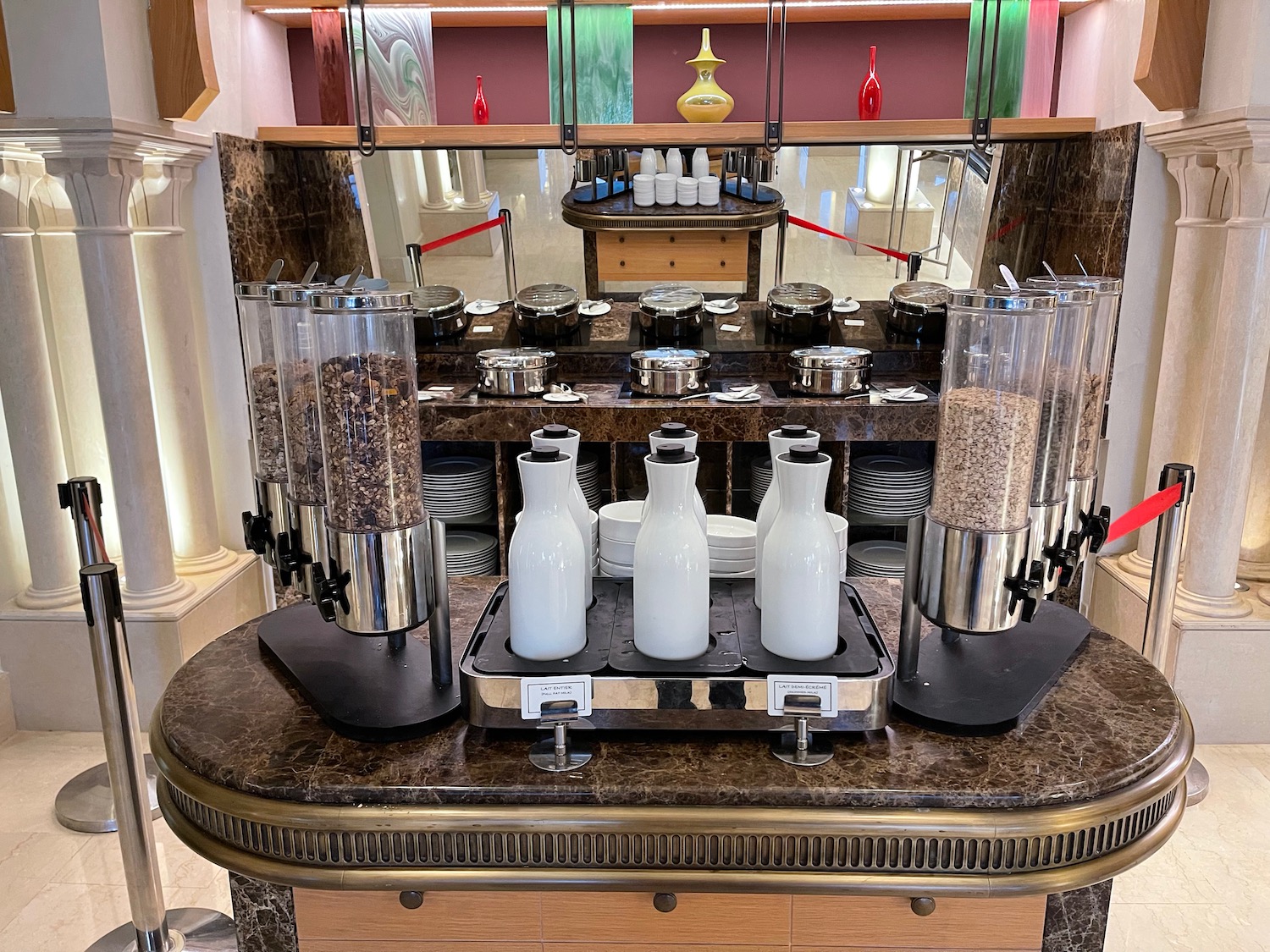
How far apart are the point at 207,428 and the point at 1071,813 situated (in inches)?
139

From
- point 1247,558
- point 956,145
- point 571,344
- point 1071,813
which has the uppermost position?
point 956,145

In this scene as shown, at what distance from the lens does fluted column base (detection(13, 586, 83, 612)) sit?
340cm

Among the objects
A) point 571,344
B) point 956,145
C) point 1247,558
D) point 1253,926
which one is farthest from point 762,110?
point 1253,926

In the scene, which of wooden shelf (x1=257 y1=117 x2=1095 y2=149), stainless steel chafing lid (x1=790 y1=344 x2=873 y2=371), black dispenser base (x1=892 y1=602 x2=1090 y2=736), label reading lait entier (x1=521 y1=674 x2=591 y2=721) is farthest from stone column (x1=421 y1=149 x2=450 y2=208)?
label reading lait entier (x1=521 y1=674 x2=591 y2=721)

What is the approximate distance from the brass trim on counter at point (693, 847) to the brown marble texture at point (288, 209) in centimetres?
293

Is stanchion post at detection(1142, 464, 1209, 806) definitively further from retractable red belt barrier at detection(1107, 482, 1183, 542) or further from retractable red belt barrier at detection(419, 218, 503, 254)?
retractable red belt barrier at detection(419, 218, 503, 254)

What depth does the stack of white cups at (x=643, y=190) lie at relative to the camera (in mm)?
4359

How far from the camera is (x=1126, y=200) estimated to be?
3.59 m

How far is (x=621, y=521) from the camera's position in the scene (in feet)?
6.72

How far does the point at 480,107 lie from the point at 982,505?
3399 millimetres

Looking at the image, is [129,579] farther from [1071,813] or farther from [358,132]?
[1071,813]

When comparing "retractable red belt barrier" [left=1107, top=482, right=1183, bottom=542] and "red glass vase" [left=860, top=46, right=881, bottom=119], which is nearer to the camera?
"retractable red belt barrier" [left=1107, top=482, right=1183, bottom=542]

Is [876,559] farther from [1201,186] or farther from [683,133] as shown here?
[683,133]

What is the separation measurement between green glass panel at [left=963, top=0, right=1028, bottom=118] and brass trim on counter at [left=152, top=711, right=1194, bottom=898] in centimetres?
335
